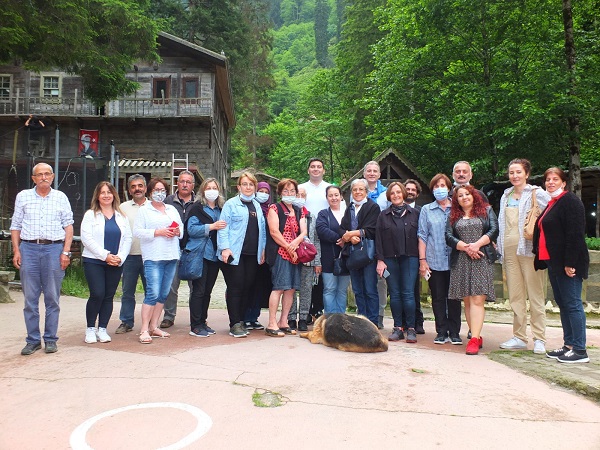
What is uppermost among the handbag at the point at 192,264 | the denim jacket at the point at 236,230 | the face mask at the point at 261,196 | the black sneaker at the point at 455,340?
the face mask at the point at 261,196

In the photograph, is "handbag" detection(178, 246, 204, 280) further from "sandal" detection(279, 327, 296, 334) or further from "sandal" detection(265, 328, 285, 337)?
"sandal" detection(279, 327, 296, 334)

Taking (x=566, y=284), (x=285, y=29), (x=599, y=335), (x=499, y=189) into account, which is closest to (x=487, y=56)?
(x=499, y=189)

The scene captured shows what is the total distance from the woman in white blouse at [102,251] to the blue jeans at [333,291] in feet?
8.14

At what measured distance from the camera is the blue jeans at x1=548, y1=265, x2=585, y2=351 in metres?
5.10

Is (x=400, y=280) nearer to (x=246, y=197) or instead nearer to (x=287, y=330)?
(x=287, y=330)

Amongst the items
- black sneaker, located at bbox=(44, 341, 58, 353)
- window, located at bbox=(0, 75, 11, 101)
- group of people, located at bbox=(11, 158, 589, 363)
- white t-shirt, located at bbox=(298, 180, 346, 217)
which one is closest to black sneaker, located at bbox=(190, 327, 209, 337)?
group of people, located at bbox=(11, 158, 589, 363)

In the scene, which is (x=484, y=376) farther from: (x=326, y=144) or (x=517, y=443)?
(x=326, y=144)

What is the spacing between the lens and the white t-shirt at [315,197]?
7070 mm

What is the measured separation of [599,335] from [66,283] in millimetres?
9418

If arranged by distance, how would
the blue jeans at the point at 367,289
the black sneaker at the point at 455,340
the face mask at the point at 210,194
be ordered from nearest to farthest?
the black sneaker at the point at 455,340, the face mask at the point at 210,194, the blue jeans at the point at 367,289

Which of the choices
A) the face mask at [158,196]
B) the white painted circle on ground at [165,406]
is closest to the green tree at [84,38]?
the face mask at [158,196]

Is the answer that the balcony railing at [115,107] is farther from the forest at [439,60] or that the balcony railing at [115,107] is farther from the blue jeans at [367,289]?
the blue jeans at [367,289]

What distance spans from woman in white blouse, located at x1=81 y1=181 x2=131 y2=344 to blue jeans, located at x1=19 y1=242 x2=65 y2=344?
1.18 ft

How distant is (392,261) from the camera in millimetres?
6199
